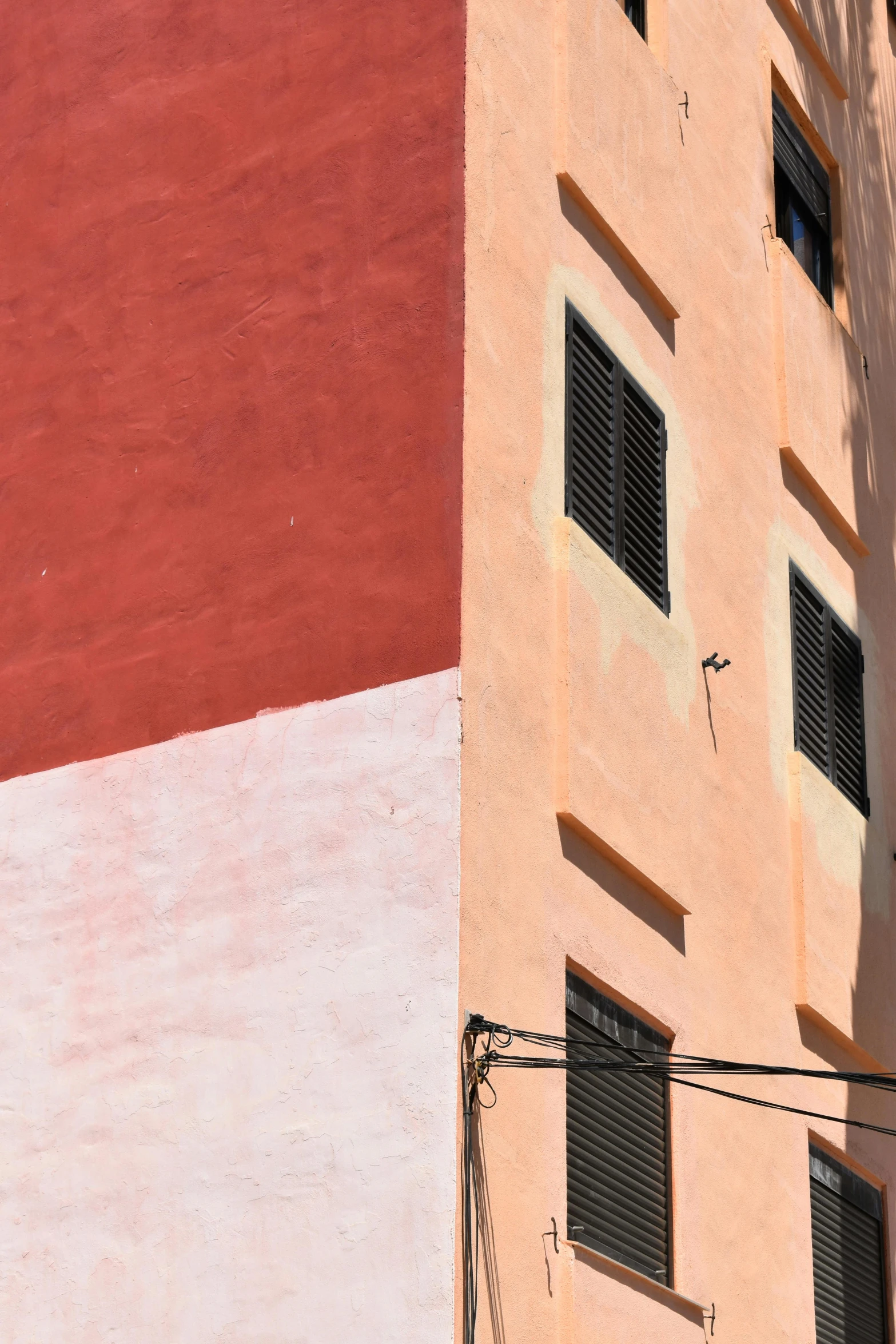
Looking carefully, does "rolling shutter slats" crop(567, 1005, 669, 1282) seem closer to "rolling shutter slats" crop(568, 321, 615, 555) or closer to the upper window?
"rolling shutter slats" crop(568, 321, 615, 555)

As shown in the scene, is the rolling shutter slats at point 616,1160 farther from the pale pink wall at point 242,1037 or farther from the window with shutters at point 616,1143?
the pale pink wall at point 242,1037

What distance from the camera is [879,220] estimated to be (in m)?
18.9

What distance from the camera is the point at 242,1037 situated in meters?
11.1

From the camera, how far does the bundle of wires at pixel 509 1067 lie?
9.91 meters

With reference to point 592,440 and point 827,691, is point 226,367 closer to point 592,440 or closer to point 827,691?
point 592,440

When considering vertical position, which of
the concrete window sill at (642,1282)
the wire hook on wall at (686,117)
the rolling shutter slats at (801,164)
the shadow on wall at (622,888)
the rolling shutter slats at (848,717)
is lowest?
the concrete window sill at (642,1282)

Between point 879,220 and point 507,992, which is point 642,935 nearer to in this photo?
point 507,992

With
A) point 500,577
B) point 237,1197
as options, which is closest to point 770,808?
point 500,577

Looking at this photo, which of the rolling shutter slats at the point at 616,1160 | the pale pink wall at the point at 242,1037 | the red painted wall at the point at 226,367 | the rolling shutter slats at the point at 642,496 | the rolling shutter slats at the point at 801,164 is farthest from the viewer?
the rolling shutter slats at the point at 801,164

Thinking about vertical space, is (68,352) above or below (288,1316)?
above

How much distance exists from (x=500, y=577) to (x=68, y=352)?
3832 mm

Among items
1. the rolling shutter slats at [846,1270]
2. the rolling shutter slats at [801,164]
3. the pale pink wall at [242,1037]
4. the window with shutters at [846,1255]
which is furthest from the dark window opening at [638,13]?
the rolling shutter slats at [846,1270]

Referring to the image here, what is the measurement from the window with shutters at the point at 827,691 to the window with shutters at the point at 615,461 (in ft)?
7.34

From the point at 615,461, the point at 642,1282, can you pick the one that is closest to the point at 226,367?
the point at 615,461
